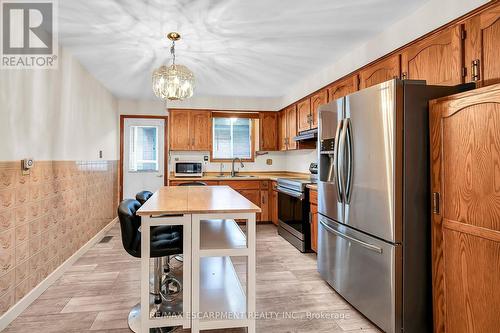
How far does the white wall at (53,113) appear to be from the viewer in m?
2.20

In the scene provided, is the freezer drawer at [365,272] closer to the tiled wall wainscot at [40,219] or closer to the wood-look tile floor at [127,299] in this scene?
the wood-look tile floor at [127,299]

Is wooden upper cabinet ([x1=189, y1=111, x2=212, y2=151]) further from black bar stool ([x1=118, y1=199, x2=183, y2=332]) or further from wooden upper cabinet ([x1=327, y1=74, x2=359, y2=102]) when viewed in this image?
black bar stool ([x1=118, y1=199, x2=183, y2=332])

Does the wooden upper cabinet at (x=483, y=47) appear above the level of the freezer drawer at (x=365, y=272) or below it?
above

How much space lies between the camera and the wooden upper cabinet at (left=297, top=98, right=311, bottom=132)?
425cm

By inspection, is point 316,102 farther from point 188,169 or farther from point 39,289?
point 39,289

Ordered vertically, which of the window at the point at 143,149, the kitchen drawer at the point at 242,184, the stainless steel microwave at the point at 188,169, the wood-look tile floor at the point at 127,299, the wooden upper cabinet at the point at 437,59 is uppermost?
the wooden upper cabinet at the point at 437,59

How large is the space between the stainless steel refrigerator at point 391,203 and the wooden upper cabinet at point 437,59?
0.49 feet

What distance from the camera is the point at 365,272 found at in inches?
85.0

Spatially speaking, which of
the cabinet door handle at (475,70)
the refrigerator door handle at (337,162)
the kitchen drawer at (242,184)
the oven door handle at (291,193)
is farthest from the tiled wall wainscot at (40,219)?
the cabinet door handle at (475,70)

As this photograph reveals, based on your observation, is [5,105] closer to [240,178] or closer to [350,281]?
[350,281]

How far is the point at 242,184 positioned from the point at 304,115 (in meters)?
1.64

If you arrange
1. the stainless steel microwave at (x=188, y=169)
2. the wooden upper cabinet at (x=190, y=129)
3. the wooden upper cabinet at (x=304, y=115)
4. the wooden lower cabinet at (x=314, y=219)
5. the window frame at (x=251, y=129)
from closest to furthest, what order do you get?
1. the wooden lower cabinet at (x=314, y=219)
2. the wooden upper cabinet at (x=304, y=115)
3. the stainless steel microwave at (x=188, y=169)
4. the wooden upper cabinet at (x=190, y=129)
5. the window frame at (x=251, y=129)

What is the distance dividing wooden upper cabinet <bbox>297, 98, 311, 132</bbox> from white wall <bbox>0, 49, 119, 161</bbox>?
120 inches

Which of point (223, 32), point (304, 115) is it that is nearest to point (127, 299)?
point (223, 32)
